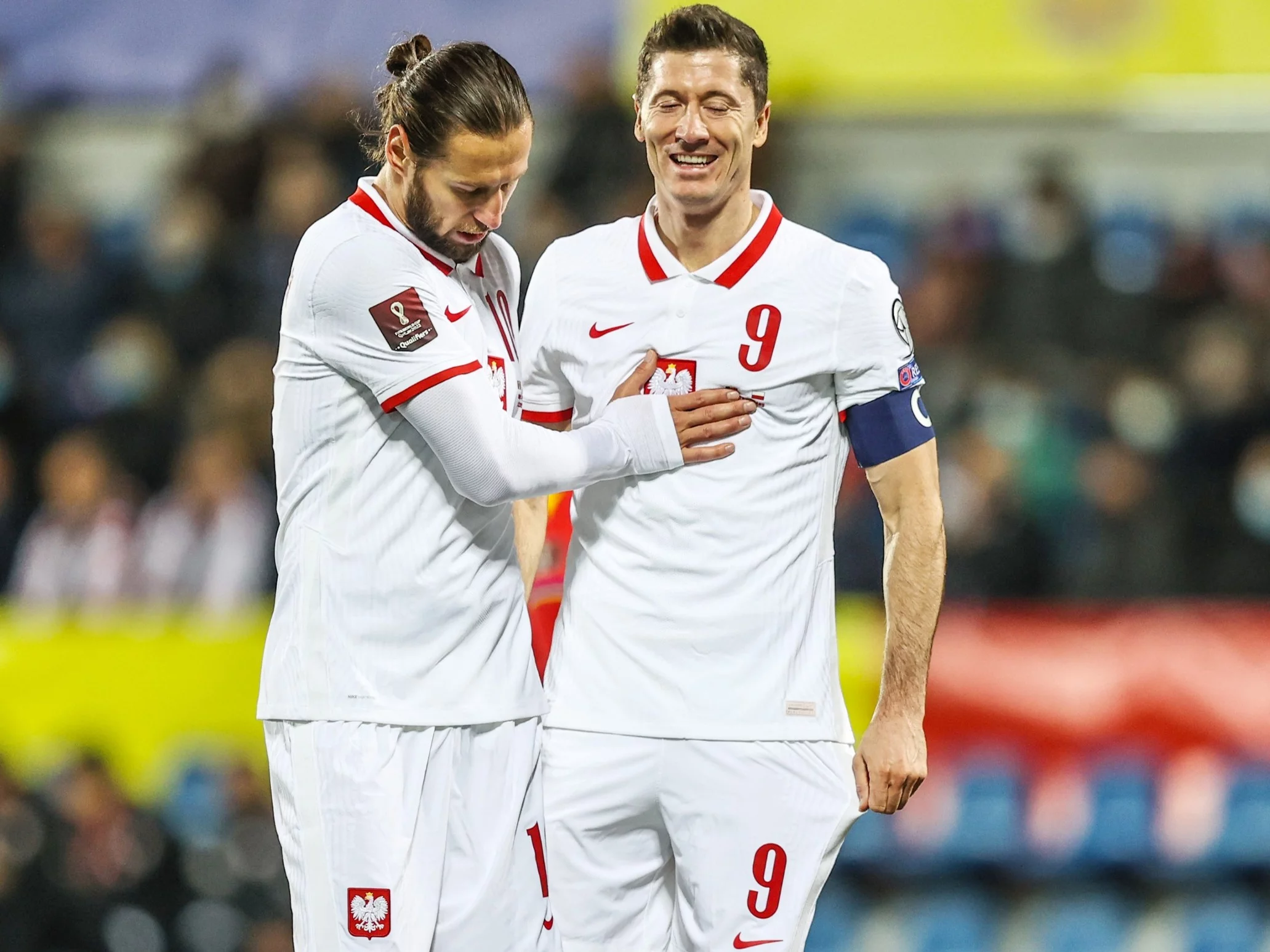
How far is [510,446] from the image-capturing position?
11.4 ft

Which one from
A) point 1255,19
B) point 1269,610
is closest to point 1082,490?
point 1269,610

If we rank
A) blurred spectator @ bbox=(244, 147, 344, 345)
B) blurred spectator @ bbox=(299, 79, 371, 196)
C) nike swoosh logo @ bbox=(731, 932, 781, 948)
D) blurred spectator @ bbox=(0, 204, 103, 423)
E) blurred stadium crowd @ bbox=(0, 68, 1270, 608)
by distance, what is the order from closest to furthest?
nike swoosh logo @ bbox=(731, 932, 781, 948)
blurred stadium crowd @ bbox=(0, 68, 1270, 608)
blurred spectator @ bbox=(244, 147, 344, 345)
blurred spectator @ bbox=(0, 204, 103, 423)
blurred spectator @ bbox=(299, 79, 371, 196)

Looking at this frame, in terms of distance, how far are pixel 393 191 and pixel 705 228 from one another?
0.66 metres

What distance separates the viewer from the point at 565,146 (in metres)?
9.49

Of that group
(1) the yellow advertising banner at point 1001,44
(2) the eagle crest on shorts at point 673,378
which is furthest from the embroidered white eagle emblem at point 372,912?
(1) the yellow advertising banner at point 1001,44

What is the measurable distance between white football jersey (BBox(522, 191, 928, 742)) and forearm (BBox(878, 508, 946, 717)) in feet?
0.41

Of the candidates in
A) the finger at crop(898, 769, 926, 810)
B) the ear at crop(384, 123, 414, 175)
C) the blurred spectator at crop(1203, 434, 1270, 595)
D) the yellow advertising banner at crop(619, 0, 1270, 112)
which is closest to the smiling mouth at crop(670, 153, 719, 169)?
the ear at crop(384, 123, 414, 175)

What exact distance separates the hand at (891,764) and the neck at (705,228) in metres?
1.02

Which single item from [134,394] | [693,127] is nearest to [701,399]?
[693,127]

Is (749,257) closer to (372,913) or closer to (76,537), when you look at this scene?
(372,913)

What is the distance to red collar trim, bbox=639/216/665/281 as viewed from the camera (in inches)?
150

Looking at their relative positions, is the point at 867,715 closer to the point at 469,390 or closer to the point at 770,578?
the point at 770,578

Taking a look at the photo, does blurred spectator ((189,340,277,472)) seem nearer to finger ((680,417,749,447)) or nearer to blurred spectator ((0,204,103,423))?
blurred spectator ((0,204,103,423))

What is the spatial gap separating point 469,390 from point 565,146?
623 cm
